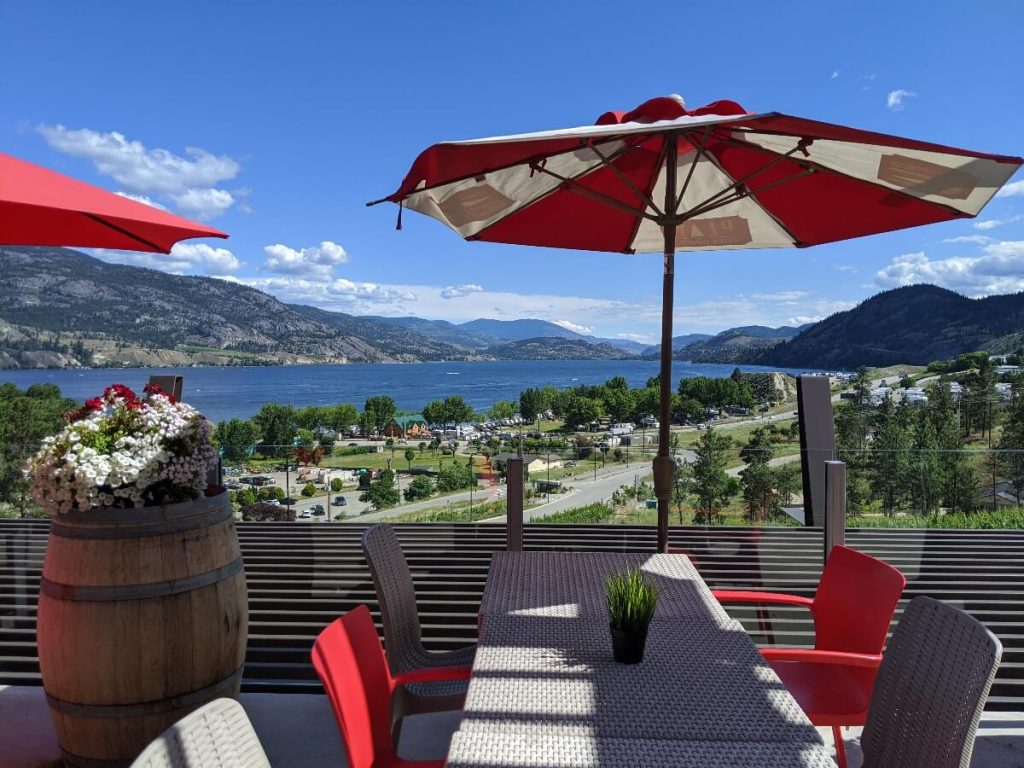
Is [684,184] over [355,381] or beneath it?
beneath

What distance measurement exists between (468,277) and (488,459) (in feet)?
391

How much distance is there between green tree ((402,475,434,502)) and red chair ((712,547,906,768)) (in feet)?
6.09

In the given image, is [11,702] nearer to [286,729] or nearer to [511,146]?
[286,729]

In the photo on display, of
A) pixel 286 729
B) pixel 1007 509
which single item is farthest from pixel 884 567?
pixel 1007 509

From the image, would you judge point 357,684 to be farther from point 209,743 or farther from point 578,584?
point 578,584

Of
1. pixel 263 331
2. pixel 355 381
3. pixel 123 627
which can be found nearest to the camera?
pixel 123 627

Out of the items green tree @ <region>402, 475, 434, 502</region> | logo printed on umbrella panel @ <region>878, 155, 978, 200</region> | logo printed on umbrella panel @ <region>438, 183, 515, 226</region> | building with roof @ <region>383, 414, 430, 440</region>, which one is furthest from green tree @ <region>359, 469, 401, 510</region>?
logo printed on umbrella panel @ <region>878, 155, 978, 200</region>

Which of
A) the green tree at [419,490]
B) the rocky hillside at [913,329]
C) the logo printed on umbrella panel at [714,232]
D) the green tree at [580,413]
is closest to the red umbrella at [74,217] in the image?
the green tree at [419,490]

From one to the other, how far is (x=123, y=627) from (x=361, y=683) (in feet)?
3.03

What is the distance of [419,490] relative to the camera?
12.4 feet

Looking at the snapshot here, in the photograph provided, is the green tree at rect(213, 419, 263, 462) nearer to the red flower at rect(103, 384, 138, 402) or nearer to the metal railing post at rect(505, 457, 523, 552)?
the red flower at rect(103, 384, 138, 402)

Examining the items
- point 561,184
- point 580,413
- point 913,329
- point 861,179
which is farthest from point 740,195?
point 913,329

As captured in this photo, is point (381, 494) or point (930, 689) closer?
point (930, 689)

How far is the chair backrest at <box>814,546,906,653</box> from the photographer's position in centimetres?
204
